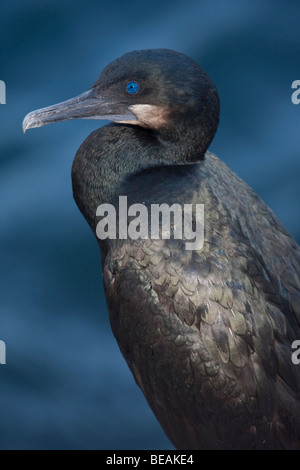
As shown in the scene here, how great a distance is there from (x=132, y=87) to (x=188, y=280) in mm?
753

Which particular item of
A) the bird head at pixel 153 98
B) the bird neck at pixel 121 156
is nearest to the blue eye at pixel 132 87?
the bird head at pixel 153 98

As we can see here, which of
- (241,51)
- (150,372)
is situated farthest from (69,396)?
(241,51)

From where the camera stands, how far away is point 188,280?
10.1 ft

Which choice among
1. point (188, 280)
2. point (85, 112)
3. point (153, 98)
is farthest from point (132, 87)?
point (188, 280)

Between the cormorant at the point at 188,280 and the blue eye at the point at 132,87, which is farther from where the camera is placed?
the blue eye at the point at 132,87

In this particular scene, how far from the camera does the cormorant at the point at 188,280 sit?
306 cm

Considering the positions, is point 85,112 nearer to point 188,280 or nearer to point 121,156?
point 121,156

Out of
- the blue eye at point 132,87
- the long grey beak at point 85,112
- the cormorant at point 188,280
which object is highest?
the blue eye at point 132,87

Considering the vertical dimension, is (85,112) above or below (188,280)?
above

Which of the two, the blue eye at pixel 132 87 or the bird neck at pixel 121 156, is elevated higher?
the blue eye at pixel 132 87

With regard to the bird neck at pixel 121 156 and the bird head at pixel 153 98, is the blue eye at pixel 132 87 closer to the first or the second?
the bird head at pixel 153 98

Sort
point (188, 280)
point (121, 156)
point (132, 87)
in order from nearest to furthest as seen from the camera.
Answer: point (188, 280)
point (132, 87)
point (121, 156)

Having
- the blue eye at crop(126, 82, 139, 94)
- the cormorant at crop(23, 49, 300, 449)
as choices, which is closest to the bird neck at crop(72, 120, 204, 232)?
the cormorant at crop(23, 49, 300, 449)

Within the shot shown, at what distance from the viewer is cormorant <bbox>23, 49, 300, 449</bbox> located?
306cm
